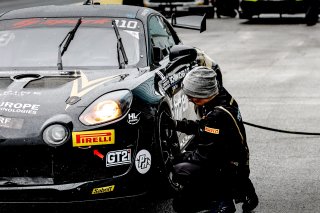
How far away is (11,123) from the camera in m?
5.14

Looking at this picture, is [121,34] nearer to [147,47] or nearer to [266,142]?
[147,47]

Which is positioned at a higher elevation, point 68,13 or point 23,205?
point 68,13

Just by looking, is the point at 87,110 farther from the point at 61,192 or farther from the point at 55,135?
the point at 61,192

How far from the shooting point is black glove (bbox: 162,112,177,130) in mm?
5488

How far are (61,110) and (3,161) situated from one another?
0.50 metres

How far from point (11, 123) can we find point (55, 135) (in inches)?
12.5

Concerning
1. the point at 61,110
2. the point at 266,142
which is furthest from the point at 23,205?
the point at 266,142

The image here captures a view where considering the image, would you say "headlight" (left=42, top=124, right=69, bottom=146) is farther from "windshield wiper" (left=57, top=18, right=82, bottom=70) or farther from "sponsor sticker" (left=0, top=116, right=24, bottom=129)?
"windshield wiper" (left=57, top=18, right=82, bottom=70)

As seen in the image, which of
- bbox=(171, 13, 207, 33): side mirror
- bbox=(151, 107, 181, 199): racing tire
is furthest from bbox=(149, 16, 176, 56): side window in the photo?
bbox=(151, 107, 181, 199): racing tire

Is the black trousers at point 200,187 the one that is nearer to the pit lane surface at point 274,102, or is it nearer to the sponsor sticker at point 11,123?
the pit lane surface at point 274,102

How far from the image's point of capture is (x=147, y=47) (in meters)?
6.57

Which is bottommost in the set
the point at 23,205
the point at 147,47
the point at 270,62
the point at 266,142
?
the point at 270,62

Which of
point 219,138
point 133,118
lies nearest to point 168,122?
point 133,118

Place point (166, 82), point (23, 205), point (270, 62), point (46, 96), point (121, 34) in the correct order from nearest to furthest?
point (23, 205), point (46, 96), point (166, 82), point (121, 34), point (270, 62)
